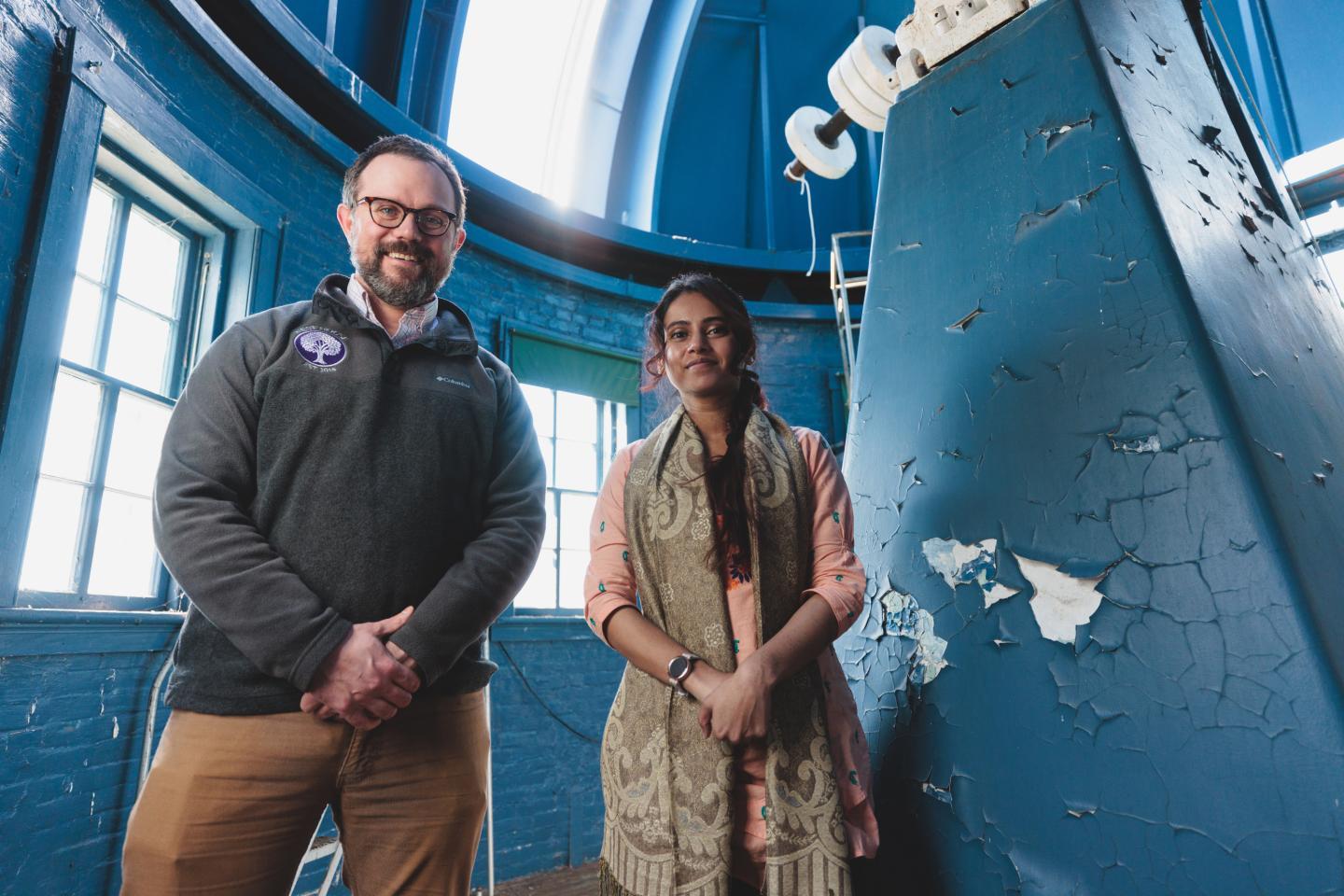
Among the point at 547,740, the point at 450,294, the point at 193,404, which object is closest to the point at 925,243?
the point at 193,404

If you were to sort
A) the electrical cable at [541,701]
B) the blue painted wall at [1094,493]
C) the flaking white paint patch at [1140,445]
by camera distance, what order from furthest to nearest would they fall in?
the electrical cable at [541,701]
the flaking white paint patch at [1140,445]
the blue painted wall at [1094,493]

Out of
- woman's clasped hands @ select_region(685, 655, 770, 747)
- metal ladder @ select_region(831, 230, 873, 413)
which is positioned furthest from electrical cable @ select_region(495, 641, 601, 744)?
woman's clasped hands @ select_region(685, 655, 770, 747)

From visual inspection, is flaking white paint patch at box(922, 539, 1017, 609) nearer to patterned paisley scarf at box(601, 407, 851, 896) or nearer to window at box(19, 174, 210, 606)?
patterned paisley scarf at box(601, 407, 851, 896)

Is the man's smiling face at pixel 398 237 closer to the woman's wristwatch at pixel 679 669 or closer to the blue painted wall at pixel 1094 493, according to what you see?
the woman's wristwatch at pixel 679 669

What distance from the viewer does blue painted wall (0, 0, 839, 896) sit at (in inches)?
82.7

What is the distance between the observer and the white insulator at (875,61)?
1.96m

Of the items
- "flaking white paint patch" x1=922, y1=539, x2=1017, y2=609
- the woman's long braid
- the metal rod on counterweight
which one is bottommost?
"flaking white paint patch" x1=922, y1=539, x2=1017, y2=609

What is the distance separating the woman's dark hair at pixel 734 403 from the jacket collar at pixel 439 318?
1.15 ft

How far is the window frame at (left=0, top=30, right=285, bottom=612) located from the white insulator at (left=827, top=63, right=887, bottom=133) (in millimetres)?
2380

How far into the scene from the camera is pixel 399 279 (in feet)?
4.18

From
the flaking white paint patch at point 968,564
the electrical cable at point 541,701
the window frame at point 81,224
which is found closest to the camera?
the flaking white paint patch at point 968,564

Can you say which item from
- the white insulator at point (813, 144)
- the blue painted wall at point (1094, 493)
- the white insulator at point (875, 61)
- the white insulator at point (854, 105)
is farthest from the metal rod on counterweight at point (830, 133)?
the blue painted wall at point (1094, 493)

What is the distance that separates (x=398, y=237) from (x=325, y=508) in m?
0.49

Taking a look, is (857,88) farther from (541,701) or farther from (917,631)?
(541,701)
